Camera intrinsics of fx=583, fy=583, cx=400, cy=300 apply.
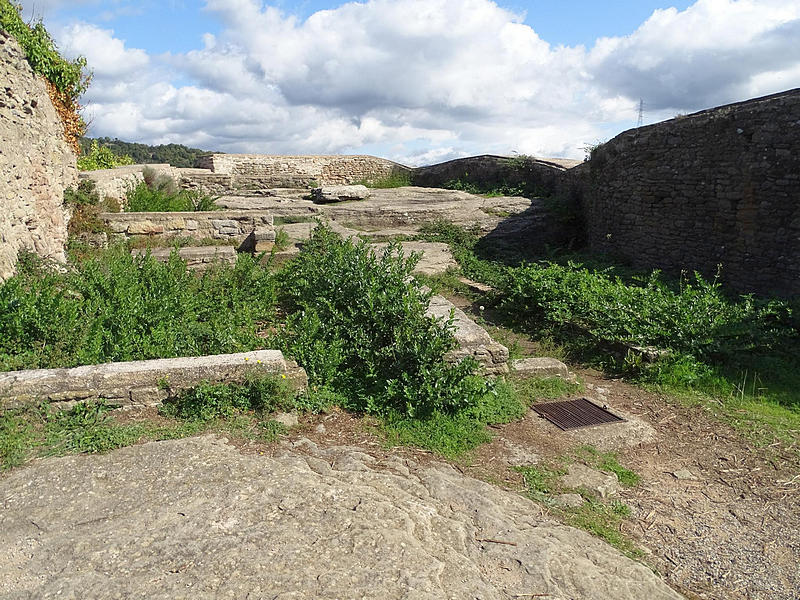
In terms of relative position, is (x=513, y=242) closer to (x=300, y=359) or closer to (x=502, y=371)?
(x=502, y=371)

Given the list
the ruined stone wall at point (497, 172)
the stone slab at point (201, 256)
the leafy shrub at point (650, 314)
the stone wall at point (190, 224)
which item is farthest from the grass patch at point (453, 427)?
the ruined stone wall at point (497, 172)

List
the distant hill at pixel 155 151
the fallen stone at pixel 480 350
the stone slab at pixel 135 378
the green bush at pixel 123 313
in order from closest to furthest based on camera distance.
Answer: the stone slab at pixel 135 378
the green bush at pixel 123 313
the fallen stone at pixel 480 350
the distant hill at pixel 155 151

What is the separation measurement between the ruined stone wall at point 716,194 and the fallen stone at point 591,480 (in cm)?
547

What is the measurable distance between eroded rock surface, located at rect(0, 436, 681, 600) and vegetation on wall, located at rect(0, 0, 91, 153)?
22.4 feet

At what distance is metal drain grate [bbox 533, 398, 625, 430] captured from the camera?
4.61m

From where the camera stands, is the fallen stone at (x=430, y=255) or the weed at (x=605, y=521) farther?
the fallen stone at (x=430, y=255)

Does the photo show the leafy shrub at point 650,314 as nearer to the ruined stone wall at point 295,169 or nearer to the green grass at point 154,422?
the green grass at point 154,422

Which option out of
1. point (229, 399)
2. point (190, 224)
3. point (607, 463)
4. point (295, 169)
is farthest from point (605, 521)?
point (295, 169)

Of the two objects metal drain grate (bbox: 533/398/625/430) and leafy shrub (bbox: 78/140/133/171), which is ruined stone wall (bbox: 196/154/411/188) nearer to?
leafy shrub (bbox: 78/140/133/171)

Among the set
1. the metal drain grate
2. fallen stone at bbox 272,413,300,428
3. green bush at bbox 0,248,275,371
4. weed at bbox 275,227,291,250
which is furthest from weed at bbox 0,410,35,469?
weed at bbox 275,227,291,250

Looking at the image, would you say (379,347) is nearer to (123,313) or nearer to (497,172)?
(123,313)

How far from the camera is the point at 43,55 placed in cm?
841

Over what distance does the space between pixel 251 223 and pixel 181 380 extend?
580 cm

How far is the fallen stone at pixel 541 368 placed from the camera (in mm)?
5414
